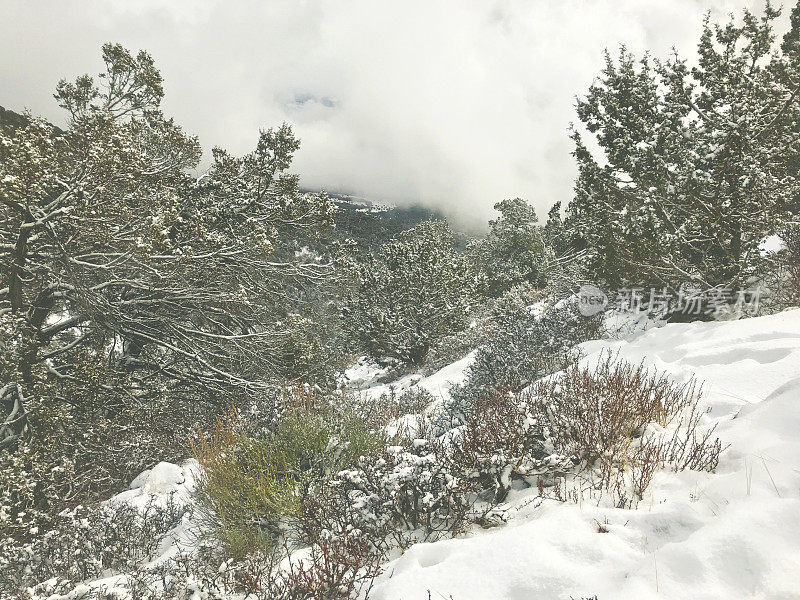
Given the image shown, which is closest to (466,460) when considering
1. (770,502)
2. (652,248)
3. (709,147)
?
(770,502)

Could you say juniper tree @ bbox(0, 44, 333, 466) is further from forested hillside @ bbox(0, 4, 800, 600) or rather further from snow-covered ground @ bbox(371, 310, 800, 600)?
snow-covered ground @ bbox(371, 310, 800, 600)

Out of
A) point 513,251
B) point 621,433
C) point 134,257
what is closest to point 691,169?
point 621,433

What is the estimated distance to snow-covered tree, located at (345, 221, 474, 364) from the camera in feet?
49.6

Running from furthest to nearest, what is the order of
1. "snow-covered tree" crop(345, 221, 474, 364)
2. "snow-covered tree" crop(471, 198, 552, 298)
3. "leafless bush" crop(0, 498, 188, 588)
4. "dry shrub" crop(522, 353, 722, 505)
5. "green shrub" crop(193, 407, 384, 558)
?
"snow-covered tree" crop(471, 198, 552, 298)
"snow-covered tree" crop(345, 221, 474, 364)
"leafless bush" crop(0, 498, 188, 588)
"green shrub" crop(193, 407, 384, 558)
"dry shrub" crop(522, 353, 722, 505)

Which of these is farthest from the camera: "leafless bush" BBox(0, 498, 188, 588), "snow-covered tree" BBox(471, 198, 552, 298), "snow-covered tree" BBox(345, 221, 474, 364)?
"snow-covered tree" BBox(471, 198, 552, 298)

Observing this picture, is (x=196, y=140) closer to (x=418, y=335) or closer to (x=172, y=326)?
(x=172, y=326)

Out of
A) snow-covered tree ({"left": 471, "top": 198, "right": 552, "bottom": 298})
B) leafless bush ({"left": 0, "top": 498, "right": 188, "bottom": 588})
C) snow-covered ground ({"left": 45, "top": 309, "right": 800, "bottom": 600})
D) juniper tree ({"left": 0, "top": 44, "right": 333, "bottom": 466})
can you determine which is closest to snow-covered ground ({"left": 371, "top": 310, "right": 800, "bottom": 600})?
snow-covered ground ({"left": 45, "top": 309, "right": 800, "bottom": 600})

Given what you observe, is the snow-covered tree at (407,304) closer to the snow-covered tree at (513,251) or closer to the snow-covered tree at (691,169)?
the snow-covered tree at (691,169)

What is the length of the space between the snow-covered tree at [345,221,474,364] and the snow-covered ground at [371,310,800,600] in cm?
1210

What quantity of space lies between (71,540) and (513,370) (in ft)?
18.5

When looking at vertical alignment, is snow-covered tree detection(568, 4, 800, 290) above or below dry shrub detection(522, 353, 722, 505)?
above

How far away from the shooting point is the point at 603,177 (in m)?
9.09

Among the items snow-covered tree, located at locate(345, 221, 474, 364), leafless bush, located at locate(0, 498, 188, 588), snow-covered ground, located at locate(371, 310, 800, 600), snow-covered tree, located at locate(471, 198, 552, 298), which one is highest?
snow-covered tree, located at locate(471, 198, 552, 298)

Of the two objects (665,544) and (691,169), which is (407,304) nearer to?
(691,169)
